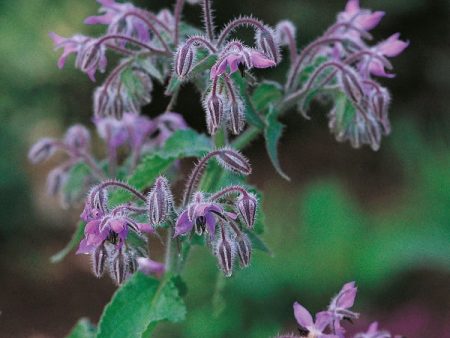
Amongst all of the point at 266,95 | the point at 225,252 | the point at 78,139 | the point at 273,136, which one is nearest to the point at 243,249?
the point at 225,252

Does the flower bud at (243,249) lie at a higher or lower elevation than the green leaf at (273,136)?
lower

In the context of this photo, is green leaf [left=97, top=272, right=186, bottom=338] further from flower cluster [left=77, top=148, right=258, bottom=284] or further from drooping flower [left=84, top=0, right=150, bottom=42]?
drooping flower [left=84, top=0, right=150, bottom=42]

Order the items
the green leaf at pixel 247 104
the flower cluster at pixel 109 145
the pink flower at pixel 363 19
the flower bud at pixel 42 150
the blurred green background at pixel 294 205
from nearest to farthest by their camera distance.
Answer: the green leaf at pixel 247 104 < the pink flower at pixel 363 19 < the flower cluster at pixel 109 145 < the flower bud at pixel 42 150 < the blurred green background at pixel 294 205

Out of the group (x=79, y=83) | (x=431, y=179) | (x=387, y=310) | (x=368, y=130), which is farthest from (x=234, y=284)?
(x=368, y=130)

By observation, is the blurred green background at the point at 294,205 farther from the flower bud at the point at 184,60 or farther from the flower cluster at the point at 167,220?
the flower bud at the point at 184,60

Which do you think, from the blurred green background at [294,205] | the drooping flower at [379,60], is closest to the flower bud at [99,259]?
the drooping flower at [379,60]

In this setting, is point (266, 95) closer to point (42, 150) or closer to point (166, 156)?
point (166, 156)
